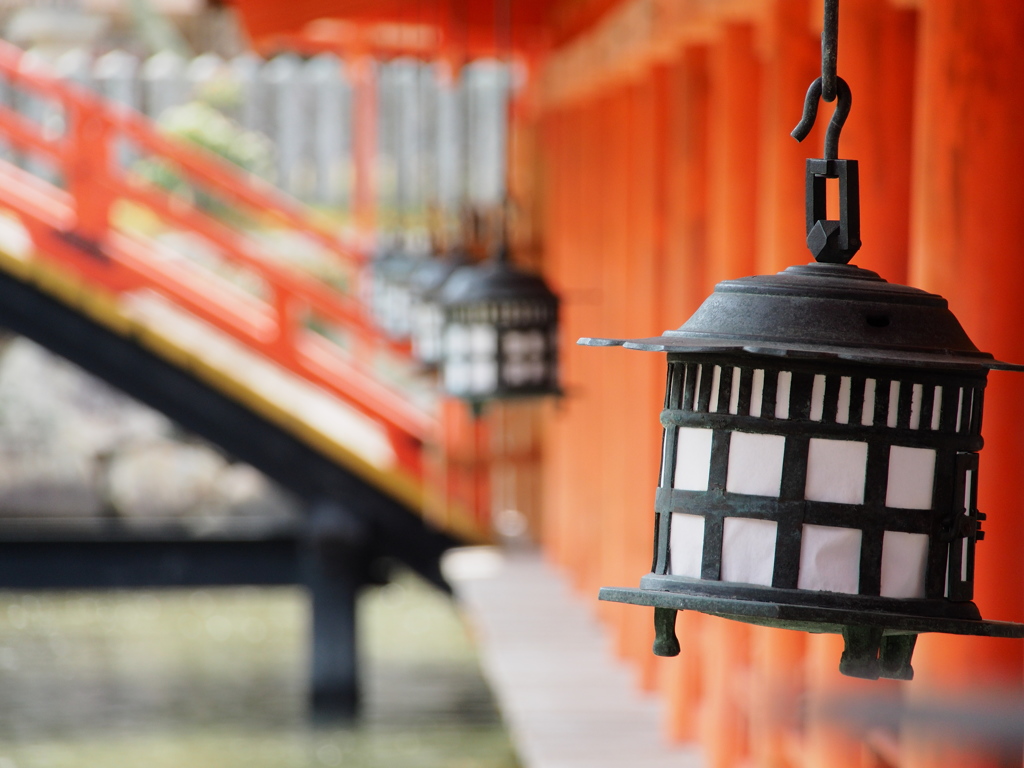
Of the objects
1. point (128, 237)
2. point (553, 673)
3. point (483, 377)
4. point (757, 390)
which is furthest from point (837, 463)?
point (128, 237)

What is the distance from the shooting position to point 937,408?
1.44 metres

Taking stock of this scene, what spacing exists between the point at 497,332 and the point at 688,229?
87cm

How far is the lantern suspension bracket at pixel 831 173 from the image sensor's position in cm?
144

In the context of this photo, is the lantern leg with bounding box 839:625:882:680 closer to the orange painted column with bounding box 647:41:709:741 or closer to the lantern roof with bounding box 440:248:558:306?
the lantern roof with bounding box 440:248:558:306

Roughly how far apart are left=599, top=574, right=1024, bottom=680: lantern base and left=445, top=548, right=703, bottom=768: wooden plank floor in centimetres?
323

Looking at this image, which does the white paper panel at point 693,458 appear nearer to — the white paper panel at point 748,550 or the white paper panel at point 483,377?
the white paper panel at point 748,550

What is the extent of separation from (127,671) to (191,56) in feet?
15.1

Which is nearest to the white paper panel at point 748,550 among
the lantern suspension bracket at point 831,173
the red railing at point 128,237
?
the lantern suspension bracket at point 831,173

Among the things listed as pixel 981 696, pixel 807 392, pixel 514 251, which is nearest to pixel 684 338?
pixel 807 392

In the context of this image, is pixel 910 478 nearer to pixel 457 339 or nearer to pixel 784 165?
pixel 784 165

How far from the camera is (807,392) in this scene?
142 cm

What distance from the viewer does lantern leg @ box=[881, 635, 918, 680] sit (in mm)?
1480

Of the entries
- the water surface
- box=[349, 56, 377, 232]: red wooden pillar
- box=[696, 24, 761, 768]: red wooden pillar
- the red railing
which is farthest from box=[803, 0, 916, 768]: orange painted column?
box=[349, 56, 377, 232]: red wooden pillar

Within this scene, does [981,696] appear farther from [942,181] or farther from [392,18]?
[392,18]
